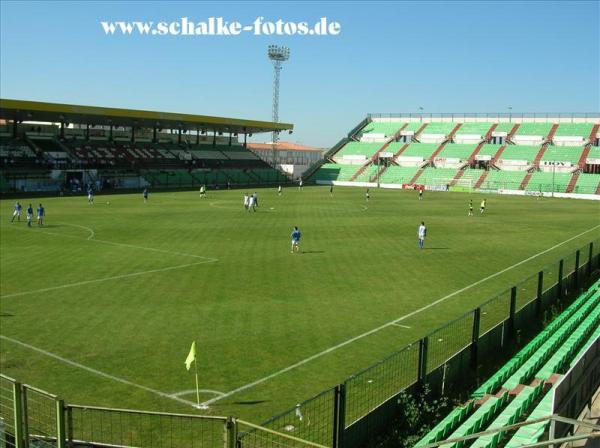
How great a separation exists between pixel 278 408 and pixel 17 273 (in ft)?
55.4

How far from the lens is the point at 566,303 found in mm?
19828

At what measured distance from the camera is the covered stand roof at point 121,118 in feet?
212

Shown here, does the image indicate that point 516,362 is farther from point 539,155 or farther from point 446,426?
point 539,155

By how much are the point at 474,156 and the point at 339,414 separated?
296ft

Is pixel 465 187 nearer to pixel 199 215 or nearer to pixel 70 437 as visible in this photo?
pixel 199 215

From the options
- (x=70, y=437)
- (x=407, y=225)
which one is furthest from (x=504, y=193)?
(x=70, y=437)

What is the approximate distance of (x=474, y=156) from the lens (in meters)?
93.2

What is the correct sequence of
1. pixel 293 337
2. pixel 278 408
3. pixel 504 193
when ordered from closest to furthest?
pixel 278 408
pixel 293 337
pixel 504 193

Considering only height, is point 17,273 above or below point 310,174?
below

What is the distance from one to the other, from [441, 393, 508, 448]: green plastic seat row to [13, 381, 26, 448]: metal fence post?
6.37 meters

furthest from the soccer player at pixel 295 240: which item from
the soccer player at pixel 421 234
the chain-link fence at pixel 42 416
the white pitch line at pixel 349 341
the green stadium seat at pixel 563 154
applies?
the green stadium seat at pixel 563 154

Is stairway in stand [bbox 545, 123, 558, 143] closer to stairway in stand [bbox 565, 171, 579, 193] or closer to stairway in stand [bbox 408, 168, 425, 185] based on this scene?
stairway in stand [bbox 565, 171, 579, 193]

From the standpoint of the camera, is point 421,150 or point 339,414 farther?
point 421,150

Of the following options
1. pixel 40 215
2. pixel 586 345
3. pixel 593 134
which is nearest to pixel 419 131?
pixel 593 134
